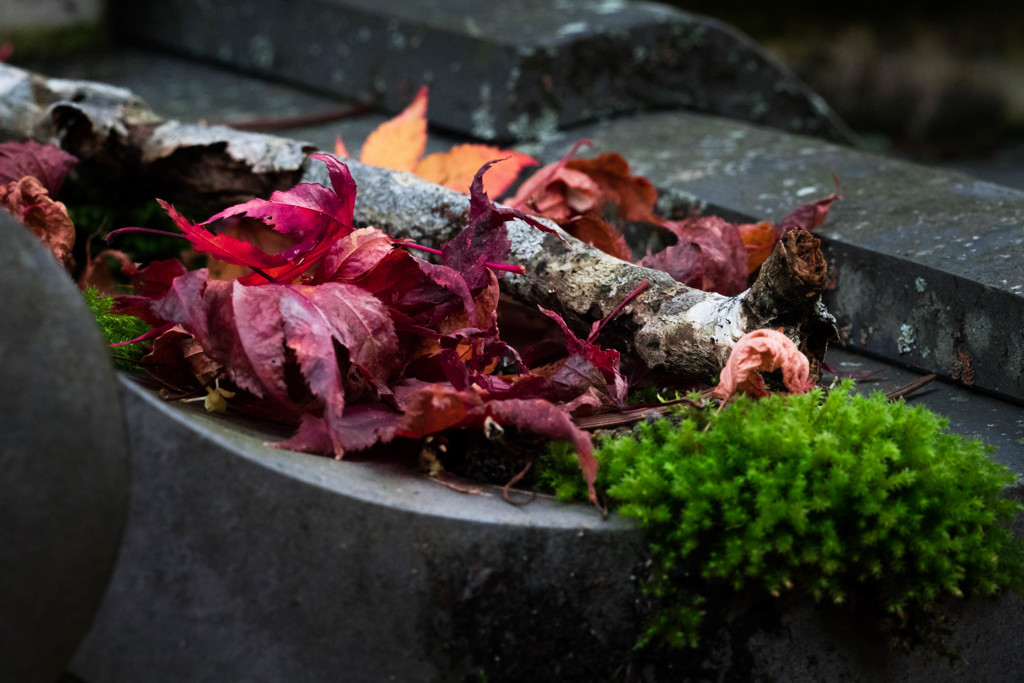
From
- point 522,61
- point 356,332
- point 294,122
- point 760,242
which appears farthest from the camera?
point 294,122

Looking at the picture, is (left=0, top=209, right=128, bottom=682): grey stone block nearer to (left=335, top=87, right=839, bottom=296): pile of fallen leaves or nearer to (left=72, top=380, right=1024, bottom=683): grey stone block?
(left=72, top=380, right=1024, bottom=683): grey stone block

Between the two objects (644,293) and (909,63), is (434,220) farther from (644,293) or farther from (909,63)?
(909,63)

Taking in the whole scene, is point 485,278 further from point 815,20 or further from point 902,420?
point 815,20

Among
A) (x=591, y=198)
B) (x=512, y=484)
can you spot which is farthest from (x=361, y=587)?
(x=591, y=198)

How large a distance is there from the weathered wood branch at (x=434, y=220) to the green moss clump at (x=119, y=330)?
0.44 meters

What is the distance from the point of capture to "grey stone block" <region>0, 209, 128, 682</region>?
86 cm

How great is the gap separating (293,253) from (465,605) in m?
0.53

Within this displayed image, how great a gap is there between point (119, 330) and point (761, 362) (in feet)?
3.12

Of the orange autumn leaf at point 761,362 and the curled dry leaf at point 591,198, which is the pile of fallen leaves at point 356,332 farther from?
the curled dry leaf at point 591,198

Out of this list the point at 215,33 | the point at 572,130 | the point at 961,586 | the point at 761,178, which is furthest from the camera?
the point at 215,33

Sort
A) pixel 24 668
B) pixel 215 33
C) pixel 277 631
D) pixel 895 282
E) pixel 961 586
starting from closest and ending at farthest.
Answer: pixel 24 668 → pixel 277 631 → pixel 961 586 → pixel 895 282 → pixel 215 33

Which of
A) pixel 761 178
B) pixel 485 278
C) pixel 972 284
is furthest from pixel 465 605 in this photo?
pixel 761 178

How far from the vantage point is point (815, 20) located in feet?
16.1

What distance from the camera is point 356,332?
3.69ft
